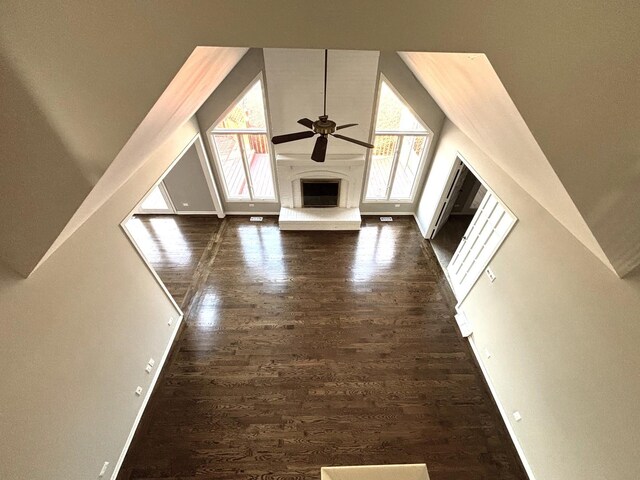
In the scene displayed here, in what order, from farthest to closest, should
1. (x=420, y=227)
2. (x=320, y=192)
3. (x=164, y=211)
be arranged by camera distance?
(x=164, y=211), (x=420, y=227), (x=320, y=192)

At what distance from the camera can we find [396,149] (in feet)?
19.6

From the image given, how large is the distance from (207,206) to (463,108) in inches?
213

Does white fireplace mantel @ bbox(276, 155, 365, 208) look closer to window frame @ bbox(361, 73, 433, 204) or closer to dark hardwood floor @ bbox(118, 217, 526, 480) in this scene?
window frame @ bbox(361, 73, 433, 204)

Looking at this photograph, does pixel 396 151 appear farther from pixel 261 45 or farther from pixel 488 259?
pixel 261 45

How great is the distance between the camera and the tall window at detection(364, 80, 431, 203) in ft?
18.2

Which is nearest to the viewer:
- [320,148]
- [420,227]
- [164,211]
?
[320,148]

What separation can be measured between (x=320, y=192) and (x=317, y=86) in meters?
2.12

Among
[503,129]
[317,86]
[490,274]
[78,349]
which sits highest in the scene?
[317,86]

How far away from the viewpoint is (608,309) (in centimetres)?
243

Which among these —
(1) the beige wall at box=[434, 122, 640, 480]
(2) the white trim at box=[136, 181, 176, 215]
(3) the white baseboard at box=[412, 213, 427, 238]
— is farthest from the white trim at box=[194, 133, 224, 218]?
(1) the beige wall at box=[434, 122, 640, 480]

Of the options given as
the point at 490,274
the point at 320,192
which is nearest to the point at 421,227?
the point at 320,192

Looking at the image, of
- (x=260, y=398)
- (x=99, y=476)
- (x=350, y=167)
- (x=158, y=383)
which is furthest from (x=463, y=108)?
(x=99, y=476)

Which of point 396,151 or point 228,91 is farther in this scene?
point 396,151

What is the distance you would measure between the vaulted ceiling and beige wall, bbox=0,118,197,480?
90cm
